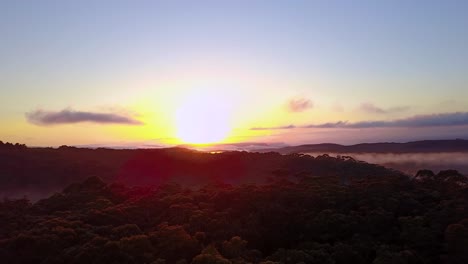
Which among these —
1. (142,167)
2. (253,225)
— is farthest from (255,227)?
(142,167)

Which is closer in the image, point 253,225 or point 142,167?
point 253,225

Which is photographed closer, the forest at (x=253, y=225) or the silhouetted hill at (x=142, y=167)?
the forest at (x=253, y=225)

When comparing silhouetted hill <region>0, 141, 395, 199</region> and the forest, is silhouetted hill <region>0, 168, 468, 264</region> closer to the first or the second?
the forest

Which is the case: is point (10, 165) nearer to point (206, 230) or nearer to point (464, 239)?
point (206, 230)

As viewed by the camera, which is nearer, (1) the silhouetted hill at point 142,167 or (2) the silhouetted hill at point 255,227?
(2) the silhouetted hill at point 255,227

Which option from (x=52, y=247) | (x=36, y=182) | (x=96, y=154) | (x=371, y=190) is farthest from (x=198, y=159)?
(x=52, y=247)

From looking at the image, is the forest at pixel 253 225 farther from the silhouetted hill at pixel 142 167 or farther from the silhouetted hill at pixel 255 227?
the silhouetted hill at pixel 142 167

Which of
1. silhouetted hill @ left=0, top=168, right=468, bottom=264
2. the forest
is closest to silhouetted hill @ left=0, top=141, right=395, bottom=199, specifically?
the forest

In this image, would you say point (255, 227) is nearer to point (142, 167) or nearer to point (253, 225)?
point (253, 225)

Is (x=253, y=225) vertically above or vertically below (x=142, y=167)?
below

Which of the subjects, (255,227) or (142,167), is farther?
(142,167)

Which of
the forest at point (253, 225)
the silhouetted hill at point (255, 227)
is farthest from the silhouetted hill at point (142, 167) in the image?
the silhouetted hill at point (255, 227)

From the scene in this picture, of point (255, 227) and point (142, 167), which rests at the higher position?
point (142, 167)
